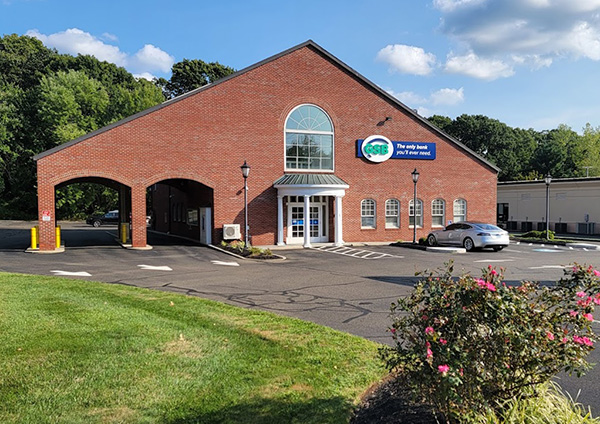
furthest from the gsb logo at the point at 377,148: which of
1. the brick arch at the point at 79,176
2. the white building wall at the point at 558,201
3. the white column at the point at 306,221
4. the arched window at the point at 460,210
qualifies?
the white building wall at the point at 558,201

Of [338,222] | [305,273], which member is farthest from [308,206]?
[305,273]

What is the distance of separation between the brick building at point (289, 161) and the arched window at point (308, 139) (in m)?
0.06

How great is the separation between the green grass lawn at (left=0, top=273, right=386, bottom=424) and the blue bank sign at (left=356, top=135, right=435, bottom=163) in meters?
19.5

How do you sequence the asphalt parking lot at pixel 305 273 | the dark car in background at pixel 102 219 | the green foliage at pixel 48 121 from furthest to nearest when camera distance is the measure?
the green foliage at pixel 48 121, the dark car in background at pixel 102 219, the asphalt parking lot at pixel 305 273

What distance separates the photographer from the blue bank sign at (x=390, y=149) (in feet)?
85.8

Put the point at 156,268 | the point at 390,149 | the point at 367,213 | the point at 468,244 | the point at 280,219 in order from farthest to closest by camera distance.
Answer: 1. the point at 390,149
2. the point at 367,213
3. the point at 280,219
4. the point at 468,244
5. the point at 156,268

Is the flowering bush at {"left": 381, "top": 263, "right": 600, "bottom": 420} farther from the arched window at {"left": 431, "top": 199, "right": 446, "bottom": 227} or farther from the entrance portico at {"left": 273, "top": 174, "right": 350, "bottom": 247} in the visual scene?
the arched window at {"left": 431, "top": 199, "right": 446, "bottom": 227}

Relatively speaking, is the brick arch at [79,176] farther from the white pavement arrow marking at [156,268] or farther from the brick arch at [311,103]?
the brick arch at [311,103]

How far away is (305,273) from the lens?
1390 cm

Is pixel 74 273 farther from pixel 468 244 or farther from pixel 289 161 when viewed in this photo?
pixel 468 244

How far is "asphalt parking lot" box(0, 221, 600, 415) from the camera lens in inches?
329

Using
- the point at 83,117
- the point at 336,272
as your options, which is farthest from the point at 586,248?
the point at 83,117

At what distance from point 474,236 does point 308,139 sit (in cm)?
1015

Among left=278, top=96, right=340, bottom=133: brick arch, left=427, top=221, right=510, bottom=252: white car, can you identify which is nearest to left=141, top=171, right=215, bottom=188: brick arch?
left=278, top=96, right=340, bottom=133: brick arch
